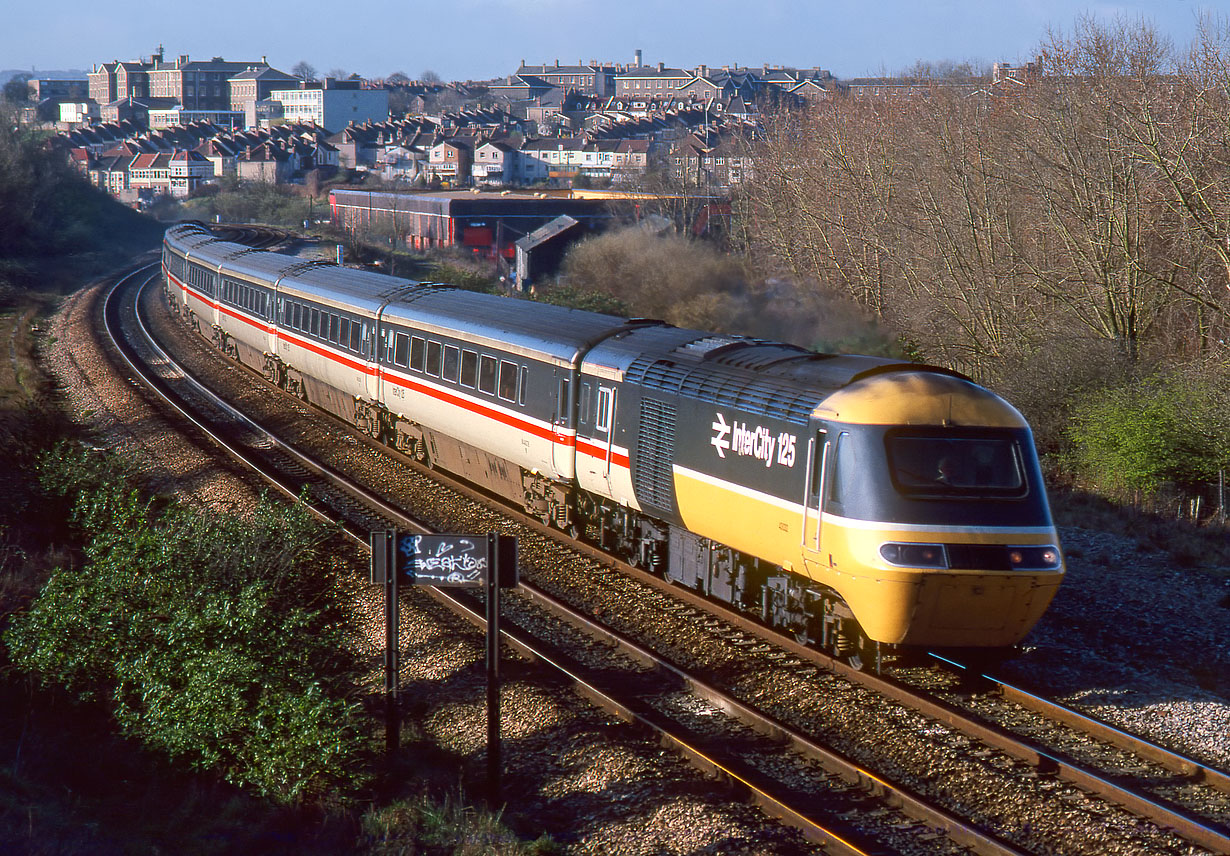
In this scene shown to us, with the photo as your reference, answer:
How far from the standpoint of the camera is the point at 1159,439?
18516mm

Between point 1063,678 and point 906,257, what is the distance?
23.6 metres

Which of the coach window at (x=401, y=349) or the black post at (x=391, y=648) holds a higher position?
the coach window at (x=401, y=349)

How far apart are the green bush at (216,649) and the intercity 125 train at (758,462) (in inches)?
138

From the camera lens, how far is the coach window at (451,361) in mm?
17984

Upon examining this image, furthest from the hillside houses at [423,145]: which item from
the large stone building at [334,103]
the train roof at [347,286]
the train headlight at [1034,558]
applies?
the train headlight at [1034,558]

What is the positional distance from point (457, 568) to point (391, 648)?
0.94 m

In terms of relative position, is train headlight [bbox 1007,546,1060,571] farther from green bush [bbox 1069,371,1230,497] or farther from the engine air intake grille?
green bush [bbox 1069,371,1230,497]

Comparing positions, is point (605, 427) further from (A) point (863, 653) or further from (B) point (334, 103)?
(B) point (334, 103)

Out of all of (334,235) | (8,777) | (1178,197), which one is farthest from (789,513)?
(334,235)

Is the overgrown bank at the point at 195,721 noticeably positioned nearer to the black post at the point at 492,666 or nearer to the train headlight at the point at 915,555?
the black post at the point at 492,666

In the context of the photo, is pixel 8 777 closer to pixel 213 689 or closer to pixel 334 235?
pixel 213 689

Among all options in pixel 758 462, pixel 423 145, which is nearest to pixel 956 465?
pixel 758 462

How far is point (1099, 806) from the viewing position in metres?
8.22

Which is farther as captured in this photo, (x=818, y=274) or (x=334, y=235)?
(x=334, y=235)
